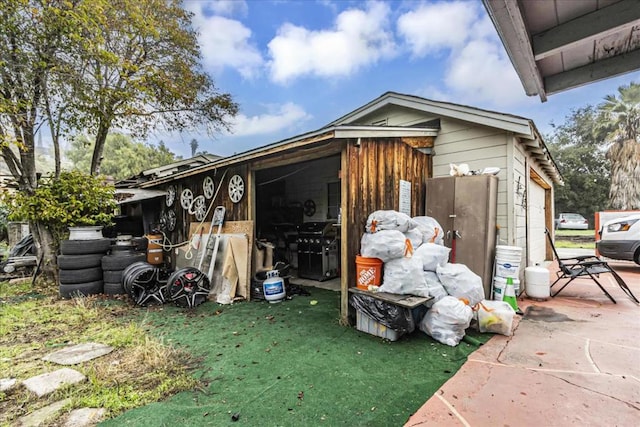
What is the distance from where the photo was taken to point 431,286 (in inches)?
129

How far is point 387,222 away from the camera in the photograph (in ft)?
11.8

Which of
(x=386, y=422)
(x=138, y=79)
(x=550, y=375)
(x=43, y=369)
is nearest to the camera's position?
(x=386, y=422)

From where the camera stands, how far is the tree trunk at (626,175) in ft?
48.2

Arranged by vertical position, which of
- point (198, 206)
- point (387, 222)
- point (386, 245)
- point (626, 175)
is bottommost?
point (386, 245)

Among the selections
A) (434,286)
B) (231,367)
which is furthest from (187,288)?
(434,286)

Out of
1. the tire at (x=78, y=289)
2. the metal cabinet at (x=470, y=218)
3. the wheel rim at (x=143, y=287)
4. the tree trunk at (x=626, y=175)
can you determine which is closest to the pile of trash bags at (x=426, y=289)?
the metal cabinet at (x=470, y=218)

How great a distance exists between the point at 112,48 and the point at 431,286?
926 cm

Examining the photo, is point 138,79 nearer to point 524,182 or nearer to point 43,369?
point 43,369

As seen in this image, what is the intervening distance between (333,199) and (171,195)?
168 inches

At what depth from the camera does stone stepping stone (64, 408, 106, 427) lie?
6.07 ft

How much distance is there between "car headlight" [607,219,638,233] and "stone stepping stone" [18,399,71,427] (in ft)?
31.9

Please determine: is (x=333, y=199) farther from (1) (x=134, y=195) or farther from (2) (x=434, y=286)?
(1) (x=134, y=195)

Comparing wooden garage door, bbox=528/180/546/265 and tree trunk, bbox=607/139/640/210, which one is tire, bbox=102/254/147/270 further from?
tree trunk, bbox=607/139/640/210

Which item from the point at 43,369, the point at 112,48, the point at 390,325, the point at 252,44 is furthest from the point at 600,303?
the point at 252,44
